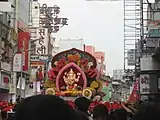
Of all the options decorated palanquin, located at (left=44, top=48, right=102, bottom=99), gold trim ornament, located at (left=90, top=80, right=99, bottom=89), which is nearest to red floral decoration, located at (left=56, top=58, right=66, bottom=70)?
decorated palanquin, located at (left=44, top=48, right=102, bottom=99)

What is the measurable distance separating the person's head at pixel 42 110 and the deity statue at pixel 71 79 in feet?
75.5

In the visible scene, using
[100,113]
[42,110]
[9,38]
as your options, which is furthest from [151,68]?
[9,38]

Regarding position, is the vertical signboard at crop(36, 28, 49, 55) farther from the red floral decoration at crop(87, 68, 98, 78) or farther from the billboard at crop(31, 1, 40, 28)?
the red floral decoration at crop(87, 68, 98, 78)

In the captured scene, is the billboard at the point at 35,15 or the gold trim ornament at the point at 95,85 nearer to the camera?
the gold trim ornament at the point at 95,85

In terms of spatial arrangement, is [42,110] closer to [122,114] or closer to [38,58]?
[122,114]

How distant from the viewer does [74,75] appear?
1021 inches

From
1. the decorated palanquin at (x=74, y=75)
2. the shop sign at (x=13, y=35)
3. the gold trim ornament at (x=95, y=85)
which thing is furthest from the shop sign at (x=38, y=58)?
the gold trim ornament at (x=95, y=85)

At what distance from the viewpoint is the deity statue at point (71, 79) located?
25922 mm

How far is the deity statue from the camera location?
25.9 metres

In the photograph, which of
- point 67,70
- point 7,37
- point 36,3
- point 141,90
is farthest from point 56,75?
point 36,3

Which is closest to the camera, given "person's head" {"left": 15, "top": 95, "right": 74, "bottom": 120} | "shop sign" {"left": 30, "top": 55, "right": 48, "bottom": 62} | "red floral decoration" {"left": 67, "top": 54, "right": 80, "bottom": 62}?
"person's head" {"left": 15, "top": 95, "right": 74, "bottom": 120}

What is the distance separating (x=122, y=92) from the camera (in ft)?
385

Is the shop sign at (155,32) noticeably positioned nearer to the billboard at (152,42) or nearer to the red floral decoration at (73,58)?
the billboard at (152,42)

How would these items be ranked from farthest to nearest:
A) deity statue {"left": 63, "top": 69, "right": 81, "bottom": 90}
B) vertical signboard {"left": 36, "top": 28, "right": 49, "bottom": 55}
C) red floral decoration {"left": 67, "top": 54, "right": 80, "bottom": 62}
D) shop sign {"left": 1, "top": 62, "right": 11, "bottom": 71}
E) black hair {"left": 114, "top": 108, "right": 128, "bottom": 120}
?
vertical signboard {"left": 36, "top": 28, "right": 49, "bottom": 55}, shop sign {"left": 1, "top": 62, "right": 11, "bottom": 71}, red floral decoration {"left": 67, "top": 54, "right": 80, "bottom": 62}, deity statue {"left": 63, "top": 69, "right": 81, "bottom": 90}, black hair {"left": 114, "top": 108, "right": 128, "bottom": 120}
